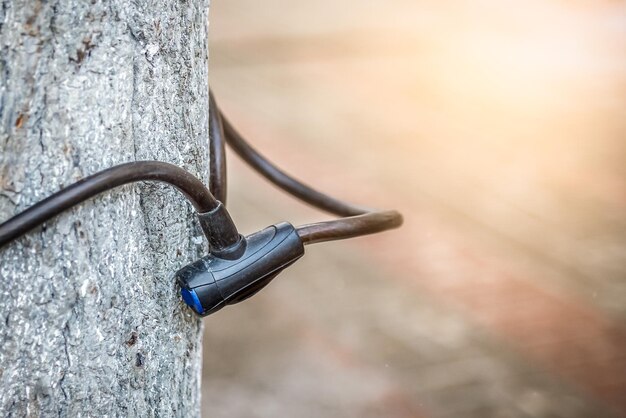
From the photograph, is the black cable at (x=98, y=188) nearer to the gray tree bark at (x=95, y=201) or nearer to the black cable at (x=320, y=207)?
the gray tree bark at (x=95, y=201)

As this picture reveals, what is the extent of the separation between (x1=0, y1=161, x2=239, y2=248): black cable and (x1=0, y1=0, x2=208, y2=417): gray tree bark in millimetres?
35

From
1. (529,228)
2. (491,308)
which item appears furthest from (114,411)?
(529,228)

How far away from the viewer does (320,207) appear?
139cm

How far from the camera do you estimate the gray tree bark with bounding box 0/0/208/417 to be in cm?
76

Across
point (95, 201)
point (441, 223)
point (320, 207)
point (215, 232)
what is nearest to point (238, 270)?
point (215, 232)

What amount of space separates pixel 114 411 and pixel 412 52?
5812 millimetres

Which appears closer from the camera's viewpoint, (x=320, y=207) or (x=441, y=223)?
(x=320, y=207)

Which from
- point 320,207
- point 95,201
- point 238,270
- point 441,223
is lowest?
point 441,223

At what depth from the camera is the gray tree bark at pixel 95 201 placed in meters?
0.76

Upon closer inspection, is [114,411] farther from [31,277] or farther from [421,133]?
[421,133]

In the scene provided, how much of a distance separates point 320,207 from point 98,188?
2.16 ft

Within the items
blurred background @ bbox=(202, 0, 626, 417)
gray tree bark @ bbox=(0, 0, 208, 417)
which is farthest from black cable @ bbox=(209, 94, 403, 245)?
blurred background @ bbox=(202, 0, 626, 417)

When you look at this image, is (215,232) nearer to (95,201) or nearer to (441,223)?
A: (95,201)

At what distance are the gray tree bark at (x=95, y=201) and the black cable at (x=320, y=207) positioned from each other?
0.18 meters
